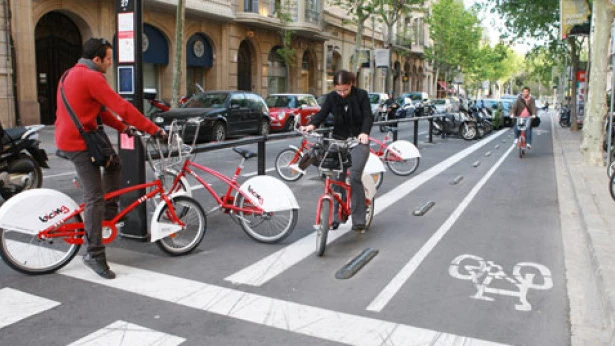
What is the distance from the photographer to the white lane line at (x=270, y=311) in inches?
155

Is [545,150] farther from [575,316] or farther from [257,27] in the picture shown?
[257,27]

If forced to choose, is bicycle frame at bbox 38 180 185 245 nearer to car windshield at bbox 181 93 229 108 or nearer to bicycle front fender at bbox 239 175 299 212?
bicycle front fender at bbox 239 175 299 212

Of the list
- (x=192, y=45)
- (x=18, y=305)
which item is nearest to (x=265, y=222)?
(x=18, y=305)

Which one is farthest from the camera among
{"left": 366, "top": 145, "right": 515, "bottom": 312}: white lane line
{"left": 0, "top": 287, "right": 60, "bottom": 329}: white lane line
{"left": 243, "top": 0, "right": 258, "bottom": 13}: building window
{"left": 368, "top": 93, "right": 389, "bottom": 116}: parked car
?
{"left": 368, "top": 93, "right": 389, "bottom": 116}: parked car

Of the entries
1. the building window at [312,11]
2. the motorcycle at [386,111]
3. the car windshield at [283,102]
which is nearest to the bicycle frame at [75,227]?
the car windshield at [283,102]

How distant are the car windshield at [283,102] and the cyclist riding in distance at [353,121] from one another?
16.5 m

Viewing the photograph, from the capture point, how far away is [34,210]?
489 cm

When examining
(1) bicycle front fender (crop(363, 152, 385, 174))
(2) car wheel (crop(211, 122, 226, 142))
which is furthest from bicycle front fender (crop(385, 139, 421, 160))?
(2) car wheel (crop(211, 122, 226, 142))

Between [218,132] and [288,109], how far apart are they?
5000 millimetres

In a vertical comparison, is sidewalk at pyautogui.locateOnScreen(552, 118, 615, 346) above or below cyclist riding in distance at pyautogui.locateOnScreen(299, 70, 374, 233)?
below

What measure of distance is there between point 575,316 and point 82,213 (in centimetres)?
404

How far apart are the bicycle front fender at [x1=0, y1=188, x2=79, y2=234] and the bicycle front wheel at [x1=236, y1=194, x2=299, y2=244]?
1.75m

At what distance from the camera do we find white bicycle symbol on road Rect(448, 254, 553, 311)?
4.89m

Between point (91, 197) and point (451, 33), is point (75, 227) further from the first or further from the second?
point (451, 33)
